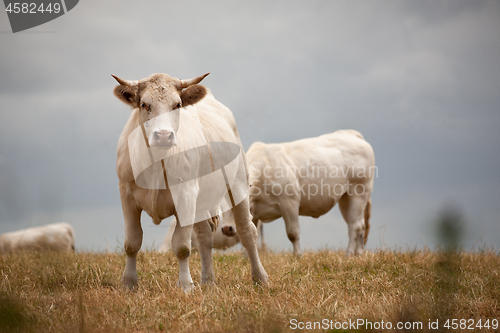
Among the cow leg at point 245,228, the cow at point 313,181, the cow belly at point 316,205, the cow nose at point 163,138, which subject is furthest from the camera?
the cow belly at point 316,205

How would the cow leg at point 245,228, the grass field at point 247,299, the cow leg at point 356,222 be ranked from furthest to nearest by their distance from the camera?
the cow leg at point 356,222, the cow leg at point 245,228, the grass field at point 247,299

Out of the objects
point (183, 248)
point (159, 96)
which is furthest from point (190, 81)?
point (183, 248)

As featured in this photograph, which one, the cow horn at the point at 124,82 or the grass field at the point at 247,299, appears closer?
the grass field at the point at 247,299

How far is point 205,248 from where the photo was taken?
5301mm

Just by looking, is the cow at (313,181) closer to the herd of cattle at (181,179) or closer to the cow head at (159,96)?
the herd of cattle at (181,179)

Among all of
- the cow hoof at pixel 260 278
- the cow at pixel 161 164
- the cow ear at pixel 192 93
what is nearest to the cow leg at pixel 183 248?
the cow at pixel 161 164

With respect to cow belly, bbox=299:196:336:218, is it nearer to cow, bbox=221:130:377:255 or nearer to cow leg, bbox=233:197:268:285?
cow, bbox=221:130:377:255

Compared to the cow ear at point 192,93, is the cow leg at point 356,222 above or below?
below

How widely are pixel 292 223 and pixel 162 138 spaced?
6.04 meters

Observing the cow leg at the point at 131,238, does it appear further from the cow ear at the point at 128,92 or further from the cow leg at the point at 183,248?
the cow ear at the point at 128,92

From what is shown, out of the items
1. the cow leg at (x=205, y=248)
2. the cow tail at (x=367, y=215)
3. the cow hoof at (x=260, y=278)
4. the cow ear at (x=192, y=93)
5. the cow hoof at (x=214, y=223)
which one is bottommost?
the cow tail at (x=367, y=215)

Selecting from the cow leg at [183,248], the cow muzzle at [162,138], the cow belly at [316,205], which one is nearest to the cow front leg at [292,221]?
the cow belly at [316,205]

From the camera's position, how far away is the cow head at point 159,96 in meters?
4.07

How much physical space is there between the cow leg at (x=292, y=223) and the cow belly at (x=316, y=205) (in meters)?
0.69
